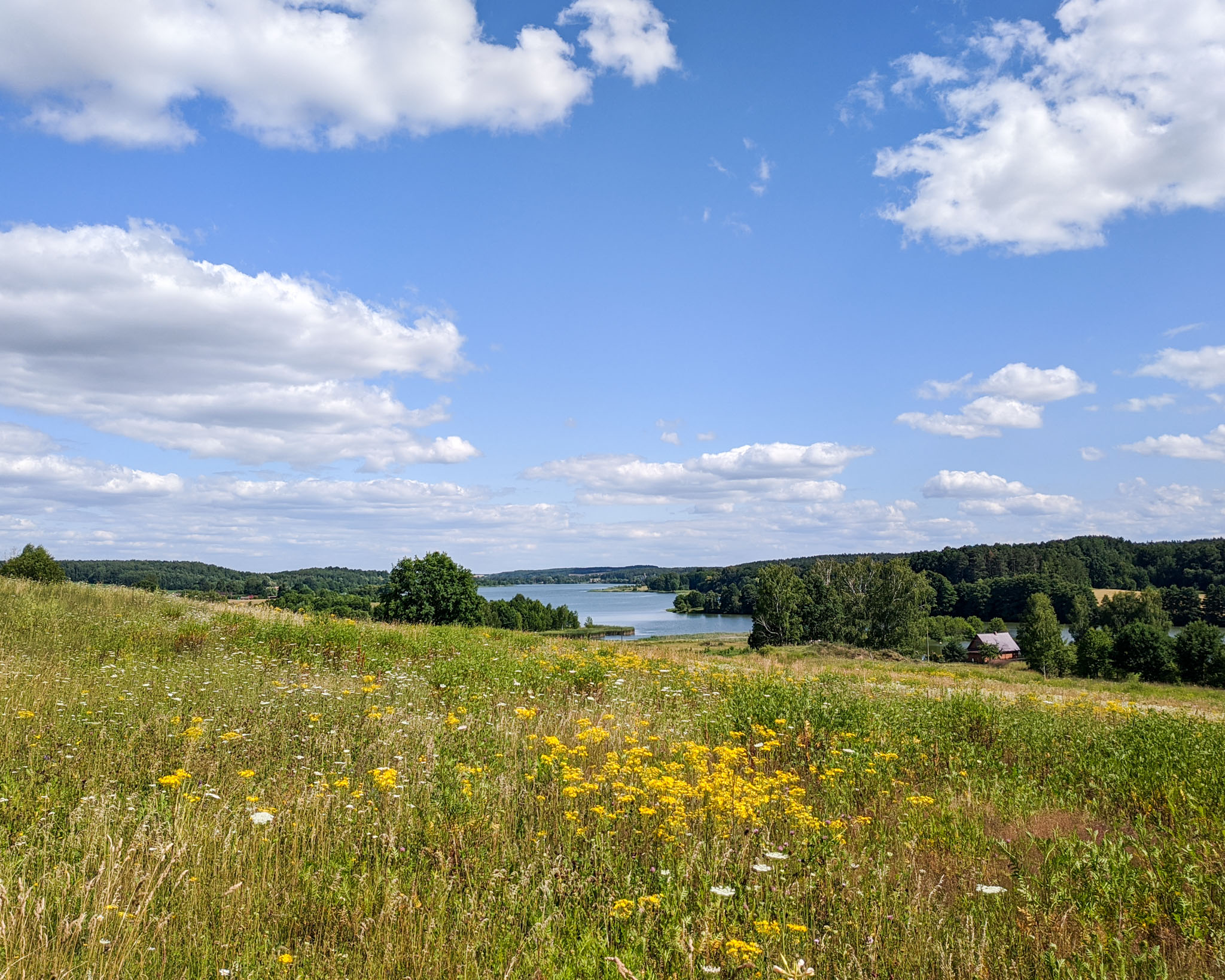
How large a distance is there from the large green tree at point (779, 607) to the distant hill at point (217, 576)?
40.6m

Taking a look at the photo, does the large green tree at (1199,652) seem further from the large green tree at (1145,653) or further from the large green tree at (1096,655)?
the large green tree at (1096,655)

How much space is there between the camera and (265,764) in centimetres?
561

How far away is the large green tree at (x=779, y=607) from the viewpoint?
71.6 metres

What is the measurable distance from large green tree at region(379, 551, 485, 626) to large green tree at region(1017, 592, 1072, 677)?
5371 cm

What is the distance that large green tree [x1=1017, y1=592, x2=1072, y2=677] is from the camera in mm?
65000

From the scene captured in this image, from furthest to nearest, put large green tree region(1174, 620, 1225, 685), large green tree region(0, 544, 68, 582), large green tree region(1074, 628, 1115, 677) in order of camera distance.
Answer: large green tree region(1074, 628, 1115, 677) < large green tree region(1174, 620, 1225, 685) < large green tree region(0, 544, 68, 582)

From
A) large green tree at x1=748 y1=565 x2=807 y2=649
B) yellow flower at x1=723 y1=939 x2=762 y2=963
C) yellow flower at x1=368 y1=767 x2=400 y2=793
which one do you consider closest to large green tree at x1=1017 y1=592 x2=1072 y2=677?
large green tree at x1=748 y1=565 x2=807 y2=649

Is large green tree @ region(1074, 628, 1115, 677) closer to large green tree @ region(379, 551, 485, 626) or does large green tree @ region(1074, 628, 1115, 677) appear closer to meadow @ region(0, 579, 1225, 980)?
large green tree @ region(379, 551, 485, 626)

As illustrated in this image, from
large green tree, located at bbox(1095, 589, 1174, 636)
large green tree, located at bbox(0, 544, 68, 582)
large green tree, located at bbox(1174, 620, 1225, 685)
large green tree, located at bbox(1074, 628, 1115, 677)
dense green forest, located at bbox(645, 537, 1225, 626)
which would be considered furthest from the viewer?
dense green forest, located at bbox(645, 537, 1225, 626)

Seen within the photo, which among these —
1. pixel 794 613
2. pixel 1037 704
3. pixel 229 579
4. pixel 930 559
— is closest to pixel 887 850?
pixel 1037 704

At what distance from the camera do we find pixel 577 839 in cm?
439

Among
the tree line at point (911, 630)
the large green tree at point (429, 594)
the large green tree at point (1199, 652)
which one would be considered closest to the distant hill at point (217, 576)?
the large green tree at point (429, 594)

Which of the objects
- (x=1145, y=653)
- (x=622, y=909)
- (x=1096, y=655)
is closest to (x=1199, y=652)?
(x=1145, y=653)

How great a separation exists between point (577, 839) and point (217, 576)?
385 ft
